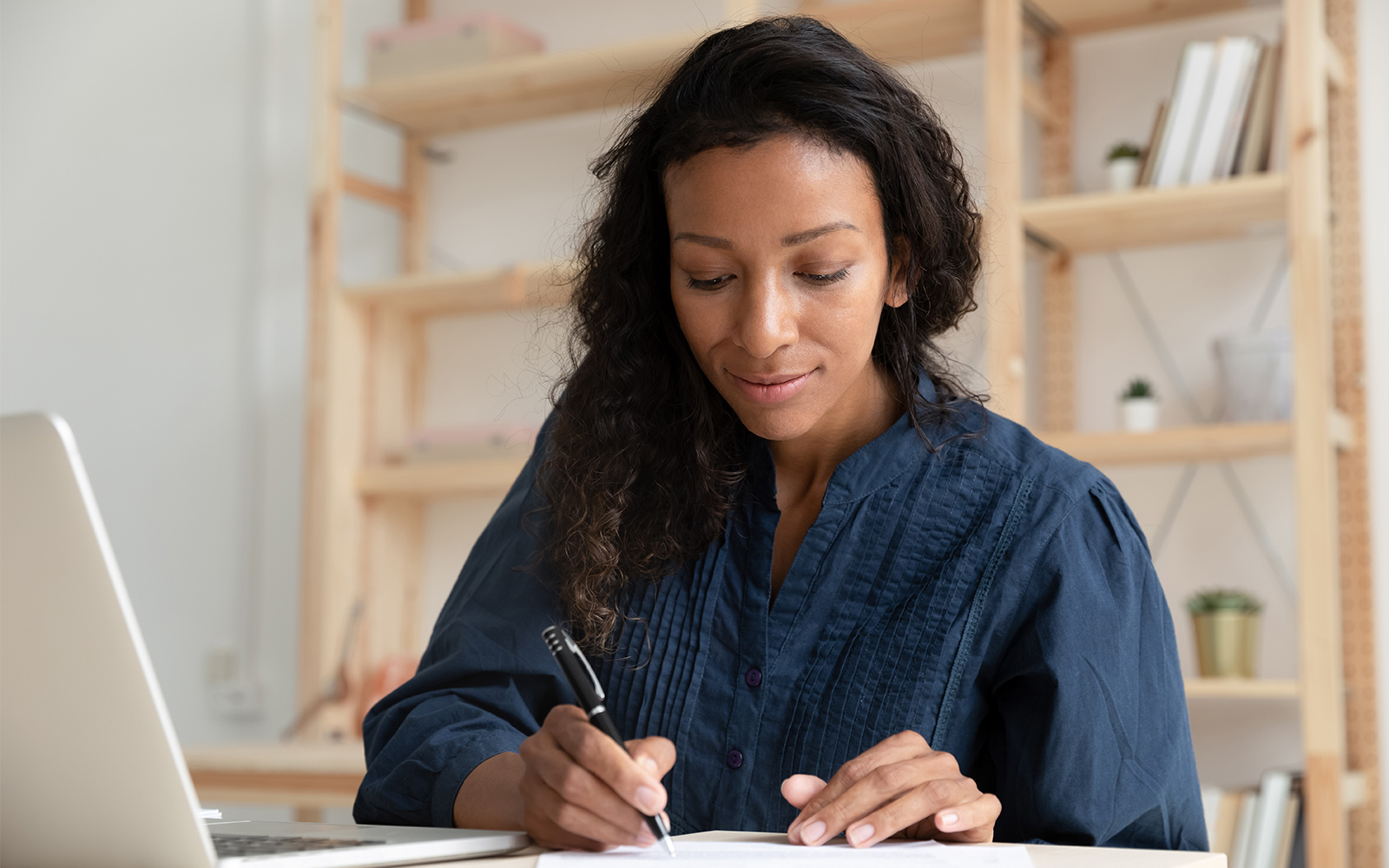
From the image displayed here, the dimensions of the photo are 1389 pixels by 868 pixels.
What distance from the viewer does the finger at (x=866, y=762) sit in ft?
2.46

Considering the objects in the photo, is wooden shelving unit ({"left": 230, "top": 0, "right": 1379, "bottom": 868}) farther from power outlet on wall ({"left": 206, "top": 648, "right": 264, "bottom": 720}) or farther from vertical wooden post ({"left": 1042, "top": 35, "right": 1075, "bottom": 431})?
power outlet on wall ({"left": 206, "top": 648, "right": 264, "bottom": 720})

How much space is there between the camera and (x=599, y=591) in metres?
1.06

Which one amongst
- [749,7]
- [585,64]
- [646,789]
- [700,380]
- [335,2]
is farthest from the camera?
[335,2]

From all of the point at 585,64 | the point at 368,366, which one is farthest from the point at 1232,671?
the point at 368,366

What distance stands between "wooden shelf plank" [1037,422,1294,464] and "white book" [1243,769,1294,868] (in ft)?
1.64

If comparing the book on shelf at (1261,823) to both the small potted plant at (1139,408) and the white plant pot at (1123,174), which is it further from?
the white plant pot at (1123,174)

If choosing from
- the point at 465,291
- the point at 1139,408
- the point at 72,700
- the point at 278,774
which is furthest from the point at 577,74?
the point at 72,700

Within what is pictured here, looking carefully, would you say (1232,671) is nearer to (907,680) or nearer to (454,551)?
(907,680)

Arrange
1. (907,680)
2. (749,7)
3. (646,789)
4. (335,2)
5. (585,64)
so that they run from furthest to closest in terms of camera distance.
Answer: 1. (335,2)
2. (585,64)
3. (749,7)
4. (907,680)
5. (646,789)

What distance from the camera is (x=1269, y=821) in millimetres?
2021

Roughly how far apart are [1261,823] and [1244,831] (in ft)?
0.12

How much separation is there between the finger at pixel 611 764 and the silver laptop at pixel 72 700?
0.15 meters

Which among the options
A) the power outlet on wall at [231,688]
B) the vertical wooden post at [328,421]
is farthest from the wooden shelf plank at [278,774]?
the power outlet on wall at [231,688]

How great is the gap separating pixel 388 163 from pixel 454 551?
90cm
